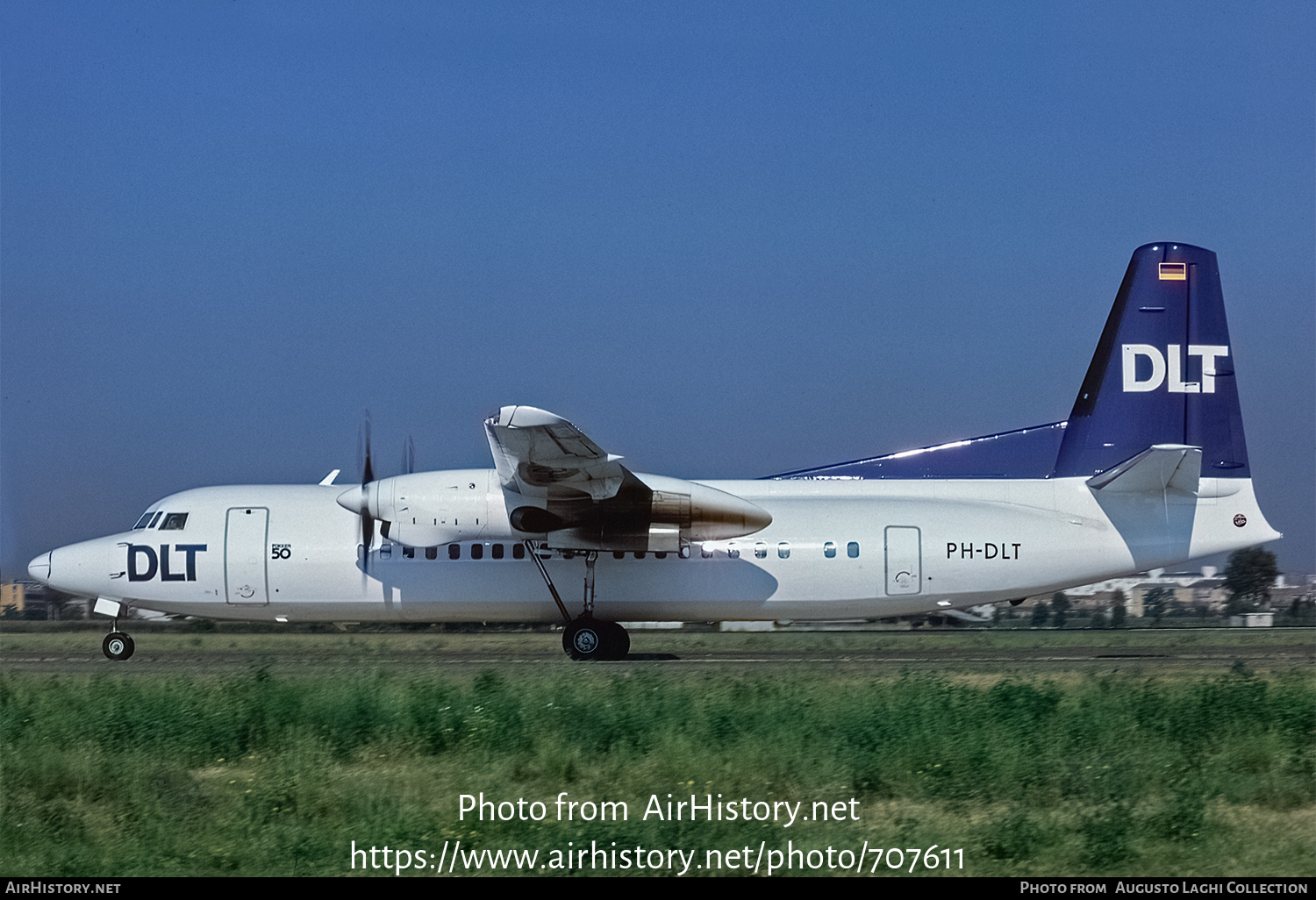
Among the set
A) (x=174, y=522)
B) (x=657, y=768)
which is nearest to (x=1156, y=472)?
(x=657, y=768)

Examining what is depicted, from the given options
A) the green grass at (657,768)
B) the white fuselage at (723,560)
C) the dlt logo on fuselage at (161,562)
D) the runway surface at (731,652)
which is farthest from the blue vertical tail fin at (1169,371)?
the dlt logo on fuselage at (161,562)

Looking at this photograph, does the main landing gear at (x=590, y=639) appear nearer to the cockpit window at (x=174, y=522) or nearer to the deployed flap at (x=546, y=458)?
the deployed flap at (x=546, y=458)

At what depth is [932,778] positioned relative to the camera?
376 inches

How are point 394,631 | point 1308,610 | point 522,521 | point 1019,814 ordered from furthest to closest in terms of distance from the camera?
point 1308,610
point 394,631
point 522,521
point 1019,814

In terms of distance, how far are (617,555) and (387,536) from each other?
3.37m

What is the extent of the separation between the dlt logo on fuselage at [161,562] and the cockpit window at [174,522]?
11.2 inches

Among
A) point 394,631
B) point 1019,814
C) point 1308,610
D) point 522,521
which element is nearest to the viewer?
point 1019,814

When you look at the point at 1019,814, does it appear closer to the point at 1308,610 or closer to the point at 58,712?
the point at 58,712

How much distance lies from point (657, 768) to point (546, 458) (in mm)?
7252

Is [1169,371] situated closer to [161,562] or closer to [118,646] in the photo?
[161,562]

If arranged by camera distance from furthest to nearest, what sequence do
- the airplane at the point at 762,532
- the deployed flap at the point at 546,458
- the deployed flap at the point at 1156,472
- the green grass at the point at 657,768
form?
the airplane at the point at 762,532 < the deployed flap at the point at 1156,472 < the deployed flap at the point at 546,458 < the green grass at the point at 657,768

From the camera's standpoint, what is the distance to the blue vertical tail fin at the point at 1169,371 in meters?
18.3

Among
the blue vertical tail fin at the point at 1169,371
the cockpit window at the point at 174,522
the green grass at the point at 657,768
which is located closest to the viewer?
the green grass at the point at 657,768

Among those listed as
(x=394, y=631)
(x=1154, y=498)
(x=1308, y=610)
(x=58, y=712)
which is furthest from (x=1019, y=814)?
(x=1308, y=610)
